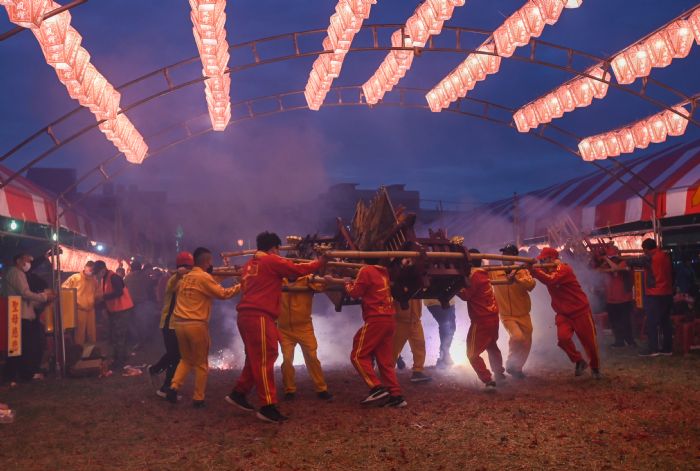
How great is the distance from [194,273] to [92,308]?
586 cm

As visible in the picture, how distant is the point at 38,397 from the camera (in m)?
8.84

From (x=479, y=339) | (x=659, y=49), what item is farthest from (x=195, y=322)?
(x=659, y=49)

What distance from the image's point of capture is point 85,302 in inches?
492

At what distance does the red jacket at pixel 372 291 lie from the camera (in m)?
7.43

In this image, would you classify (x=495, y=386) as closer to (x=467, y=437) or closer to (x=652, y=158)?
(x=467, y=437)

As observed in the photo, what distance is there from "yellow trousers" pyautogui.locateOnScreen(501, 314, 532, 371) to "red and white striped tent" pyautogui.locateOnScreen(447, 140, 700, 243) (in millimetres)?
5569

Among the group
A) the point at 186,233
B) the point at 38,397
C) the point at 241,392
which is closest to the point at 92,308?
the point at 38,397

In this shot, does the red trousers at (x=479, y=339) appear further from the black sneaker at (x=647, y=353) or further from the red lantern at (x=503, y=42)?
the red lantern at (x=503, y=42)

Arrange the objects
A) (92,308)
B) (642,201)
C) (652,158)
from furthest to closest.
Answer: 1. (652,158)
2. (642,201)
3. (92,308)

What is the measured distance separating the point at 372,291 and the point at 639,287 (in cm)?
702

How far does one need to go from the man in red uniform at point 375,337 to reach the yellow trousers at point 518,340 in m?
2.82

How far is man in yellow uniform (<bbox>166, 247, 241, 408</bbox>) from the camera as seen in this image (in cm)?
779

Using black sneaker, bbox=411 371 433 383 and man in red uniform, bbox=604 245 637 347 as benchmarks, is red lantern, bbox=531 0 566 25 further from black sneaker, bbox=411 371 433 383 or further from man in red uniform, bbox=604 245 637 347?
black sneaker, bbox=411 371 433 383

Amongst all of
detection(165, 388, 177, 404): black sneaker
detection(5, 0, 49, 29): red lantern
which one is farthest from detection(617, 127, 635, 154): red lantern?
detection(5, 0, 49, 29): red lantern
